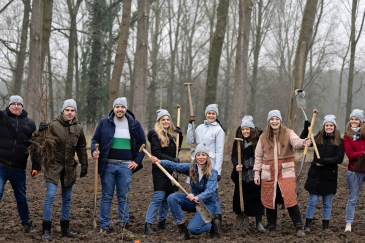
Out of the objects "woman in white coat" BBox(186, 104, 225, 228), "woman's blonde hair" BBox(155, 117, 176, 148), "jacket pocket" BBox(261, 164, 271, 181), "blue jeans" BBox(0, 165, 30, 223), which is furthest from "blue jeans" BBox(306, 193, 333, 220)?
"blue jeans" BBox(0, 165, 30, 223)

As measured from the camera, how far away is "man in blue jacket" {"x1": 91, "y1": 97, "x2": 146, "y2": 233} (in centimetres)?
523

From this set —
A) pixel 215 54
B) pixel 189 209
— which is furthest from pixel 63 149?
pixel 215 54

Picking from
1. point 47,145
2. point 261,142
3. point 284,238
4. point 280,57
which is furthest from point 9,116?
point 280,57

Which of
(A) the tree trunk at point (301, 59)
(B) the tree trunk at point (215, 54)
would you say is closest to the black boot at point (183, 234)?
(A) the tree trunk at point (301, 59)

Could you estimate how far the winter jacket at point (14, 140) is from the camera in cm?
499

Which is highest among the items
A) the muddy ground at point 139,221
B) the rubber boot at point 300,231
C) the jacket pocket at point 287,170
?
the jacket pocket at point 287,170

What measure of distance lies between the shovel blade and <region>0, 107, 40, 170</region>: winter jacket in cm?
228

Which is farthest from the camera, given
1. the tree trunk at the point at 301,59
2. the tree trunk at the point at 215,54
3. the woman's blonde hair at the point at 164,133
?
the tree trunk at the point at 215,54

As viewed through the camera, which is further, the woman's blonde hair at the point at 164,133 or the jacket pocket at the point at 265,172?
the woman's blonde hair at the point at 164,133

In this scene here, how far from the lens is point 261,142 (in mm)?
5285

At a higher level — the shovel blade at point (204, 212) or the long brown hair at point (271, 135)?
the long brown hair at point (271, 135)

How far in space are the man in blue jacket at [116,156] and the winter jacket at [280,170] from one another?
1.86 metres

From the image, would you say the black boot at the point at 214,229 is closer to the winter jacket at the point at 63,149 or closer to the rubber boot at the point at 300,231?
the rubber boot at the point at 300,231

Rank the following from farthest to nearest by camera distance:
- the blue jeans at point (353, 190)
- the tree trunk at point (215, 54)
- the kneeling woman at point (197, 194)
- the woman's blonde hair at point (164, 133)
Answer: the tree trunk at point (215, 54) → the woman's blonde hair at point (164, 133) → the blue jeans at point (353, 190) → the kneeling woman at point (197, 194)
